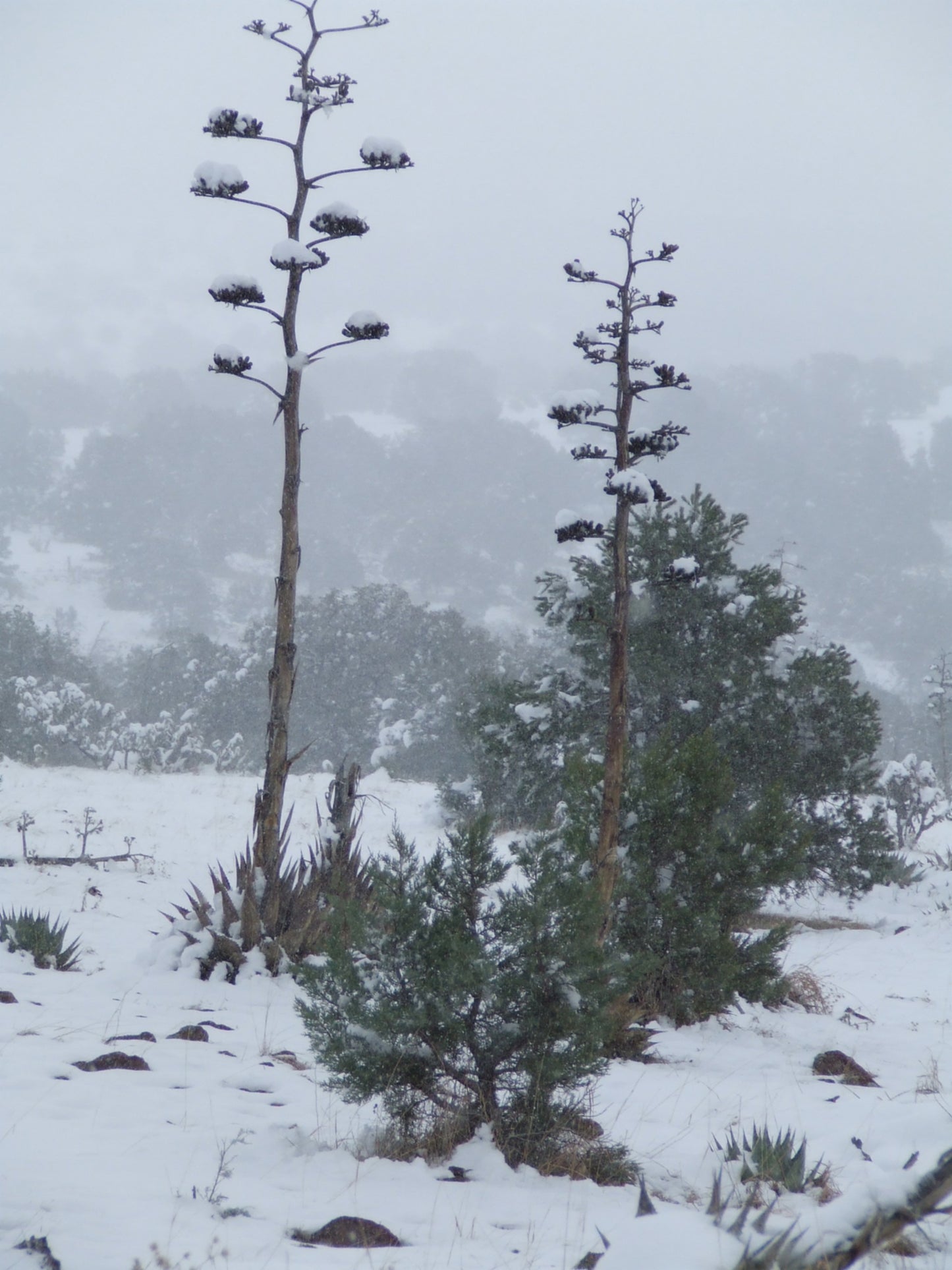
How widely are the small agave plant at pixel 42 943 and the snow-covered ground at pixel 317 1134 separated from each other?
14 cm

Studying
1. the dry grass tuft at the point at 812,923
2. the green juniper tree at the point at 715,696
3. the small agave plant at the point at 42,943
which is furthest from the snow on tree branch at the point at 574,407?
the dry grass tuft at the point at 812,923

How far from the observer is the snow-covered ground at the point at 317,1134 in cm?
232

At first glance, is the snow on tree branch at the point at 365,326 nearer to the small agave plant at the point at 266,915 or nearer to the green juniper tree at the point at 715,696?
the small agave plant at the point at 266,915

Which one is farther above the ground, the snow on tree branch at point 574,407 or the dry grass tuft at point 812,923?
the snow on tree branch at point 574,407

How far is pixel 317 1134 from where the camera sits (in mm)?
3287

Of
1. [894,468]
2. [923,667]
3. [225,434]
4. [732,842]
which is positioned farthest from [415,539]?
[732,842]

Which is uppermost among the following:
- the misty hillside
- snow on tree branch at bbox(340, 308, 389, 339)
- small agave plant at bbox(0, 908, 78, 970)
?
the misty hillside

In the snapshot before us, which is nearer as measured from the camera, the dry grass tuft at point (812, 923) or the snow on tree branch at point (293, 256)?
the snow on tree branch at point (293, 256)

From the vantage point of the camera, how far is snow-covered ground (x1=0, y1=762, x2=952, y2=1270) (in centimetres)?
232

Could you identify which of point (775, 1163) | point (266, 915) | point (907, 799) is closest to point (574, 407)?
point (266, 915)

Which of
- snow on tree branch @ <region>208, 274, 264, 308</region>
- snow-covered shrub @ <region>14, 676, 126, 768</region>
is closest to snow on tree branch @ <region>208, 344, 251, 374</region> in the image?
snow on tree branch @ <region>208, 274, 264, 308</region>

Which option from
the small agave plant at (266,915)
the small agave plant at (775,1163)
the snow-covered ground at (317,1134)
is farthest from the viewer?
the small agave plant at (266,915)

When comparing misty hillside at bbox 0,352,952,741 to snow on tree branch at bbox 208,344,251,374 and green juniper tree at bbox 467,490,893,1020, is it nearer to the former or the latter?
green juniper tree at bbox 467,490,893,1020

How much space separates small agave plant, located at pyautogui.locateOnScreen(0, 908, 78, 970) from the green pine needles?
3000mm
